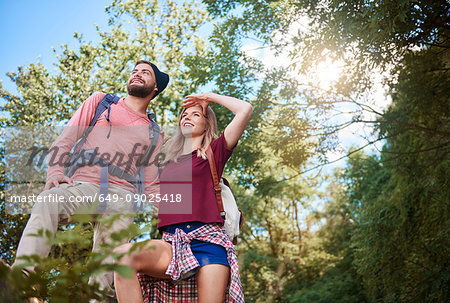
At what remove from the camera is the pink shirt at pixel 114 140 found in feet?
10.9

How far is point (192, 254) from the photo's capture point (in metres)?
2.86

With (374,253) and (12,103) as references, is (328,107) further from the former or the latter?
(12,103)

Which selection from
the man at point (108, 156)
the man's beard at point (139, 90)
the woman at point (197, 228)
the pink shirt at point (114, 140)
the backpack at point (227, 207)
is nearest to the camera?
the woman at point (197, 228)

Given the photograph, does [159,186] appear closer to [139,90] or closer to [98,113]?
[98,113]

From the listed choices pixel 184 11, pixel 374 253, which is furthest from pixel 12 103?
pixel 374 253

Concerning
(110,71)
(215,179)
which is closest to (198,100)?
(215,179)

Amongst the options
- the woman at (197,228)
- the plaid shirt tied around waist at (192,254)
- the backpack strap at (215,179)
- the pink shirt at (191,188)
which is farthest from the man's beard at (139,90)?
the plaid shirt tied around waist at (192,254)

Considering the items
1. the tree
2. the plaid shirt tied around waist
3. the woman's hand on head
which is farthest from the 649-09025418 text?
the tree

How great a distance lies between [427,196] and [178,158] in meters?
7.26

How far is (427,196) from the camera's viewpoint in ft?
29.7

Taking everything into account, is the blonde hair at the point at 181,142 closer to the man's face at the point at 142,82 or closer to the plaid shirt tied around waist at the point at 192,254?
the man's face at the point at 142,82

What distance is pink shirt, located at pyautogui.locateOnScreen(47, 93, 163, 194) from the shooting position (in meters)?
3.31

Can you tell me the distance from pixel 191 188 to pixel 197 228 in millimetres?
308

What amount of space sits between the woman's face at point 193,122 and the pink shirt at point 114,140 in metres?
0.33
